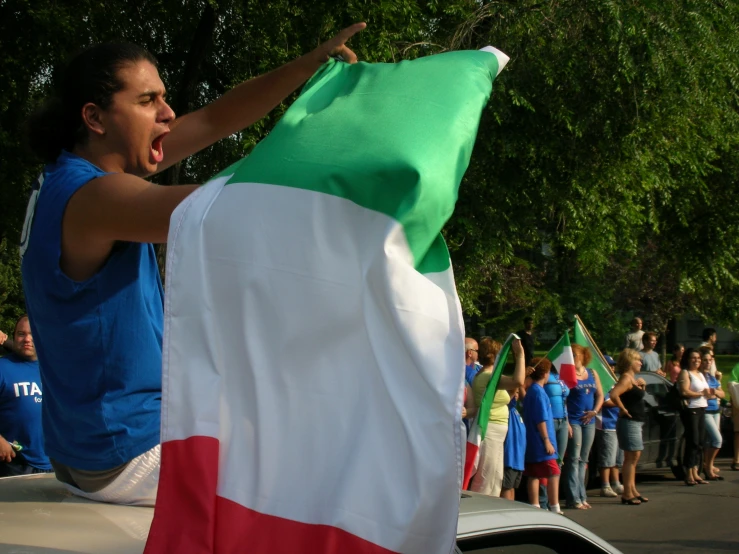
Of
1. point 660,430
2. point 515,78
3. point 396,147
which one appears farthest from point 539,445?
point 396,147

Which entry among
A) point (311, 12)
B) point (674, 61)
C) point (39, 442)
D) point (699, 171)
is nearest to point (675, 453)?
point (699, 171)

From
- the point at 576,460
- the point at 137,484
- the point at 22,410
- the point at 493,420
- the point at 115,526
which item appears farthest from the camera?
the point at 576,460

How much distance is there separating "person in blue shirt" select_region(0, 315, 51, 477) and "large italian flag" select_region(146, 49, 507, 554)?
5058mm

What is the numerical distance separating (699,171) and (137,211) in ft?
40.0

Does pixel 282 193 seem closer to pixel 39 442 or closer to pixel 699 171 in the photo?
pixel 39 442

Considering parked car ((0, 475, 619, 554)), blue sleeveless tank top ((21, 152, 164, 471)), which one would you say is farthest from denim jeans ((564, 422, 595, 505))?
blue sleeveless tank top ((21, 152, 164, 471))

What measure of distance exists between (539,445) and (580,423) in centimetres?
130

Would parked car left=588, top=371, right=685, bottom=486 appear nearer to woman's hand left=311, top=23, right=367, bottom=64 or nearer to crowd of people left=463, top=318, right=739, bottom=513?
crowd of people left=463, top=318, right=739, bottom=513

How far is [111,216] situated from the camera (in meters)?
1.89

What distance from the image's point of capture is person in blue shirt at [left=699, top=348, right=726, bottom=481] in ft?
43.1

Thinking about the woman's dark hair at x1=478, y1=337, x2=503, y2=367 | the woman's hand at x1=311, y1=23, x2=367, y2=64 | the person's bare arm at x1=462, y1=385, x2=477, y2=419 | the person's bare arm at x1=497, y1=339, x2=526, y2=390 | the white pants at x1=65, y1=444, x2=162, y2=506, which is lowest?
the white pants at x1=65, y1=444, x2=162, y2=506

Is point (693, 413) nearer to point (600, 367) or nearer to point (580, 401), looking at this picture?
point (600, 367)

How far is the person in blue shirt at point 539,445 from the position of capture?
9.60 meters

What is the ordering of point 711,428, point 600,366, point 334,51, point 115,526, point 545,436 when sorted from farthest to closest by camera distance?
point 711,428 → point 600,366 → point 545,436 → point 334,51 → point 115,526
